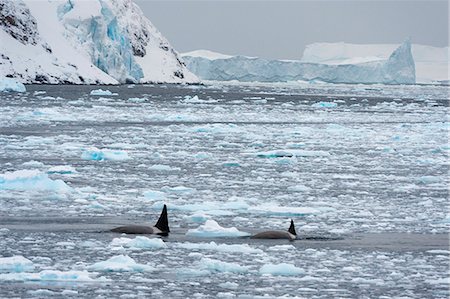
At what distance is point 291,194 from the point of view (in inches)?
608

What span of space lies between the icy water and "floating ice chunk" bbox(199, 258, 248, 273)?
1 centimetres

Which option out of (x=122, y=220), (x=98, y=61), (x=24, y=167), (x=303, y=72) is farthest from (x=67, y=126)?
(x=303, y=72)

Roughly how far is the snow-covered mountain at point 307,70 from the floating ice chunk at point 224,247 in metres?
108

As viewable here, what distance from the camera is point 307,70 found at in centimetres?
13612

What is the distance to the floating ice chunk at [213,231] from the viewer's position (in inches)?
456

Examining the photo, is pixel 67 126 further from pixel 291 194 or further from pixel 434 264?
pixel 434 264

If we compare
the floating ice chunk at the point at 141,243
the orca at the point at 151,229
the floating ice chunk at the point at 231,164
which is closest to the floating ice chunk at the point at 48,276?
the floating ice chunk at the point at 141,243

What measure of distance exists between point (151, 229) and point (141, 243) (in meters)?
0.94

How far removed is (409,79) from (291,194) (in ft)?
363

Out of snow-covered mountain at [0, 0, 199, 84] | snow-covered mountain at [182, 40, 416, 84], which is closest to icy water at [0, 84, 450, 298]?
snow-covered mountain at [0, 0, 199, 84]

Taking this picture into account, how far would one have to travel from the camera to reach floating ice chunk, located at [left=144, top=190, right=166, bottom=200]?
1462 centimetres

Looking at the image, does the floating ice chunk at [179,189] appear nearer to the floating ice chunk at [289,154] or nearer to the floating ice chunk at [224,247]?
the floating ice chunk at [224,247]

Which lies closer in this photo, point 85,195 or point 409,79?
point 85,195

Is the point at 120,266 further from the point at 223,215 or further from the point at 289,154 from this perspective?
the point at 289,154
